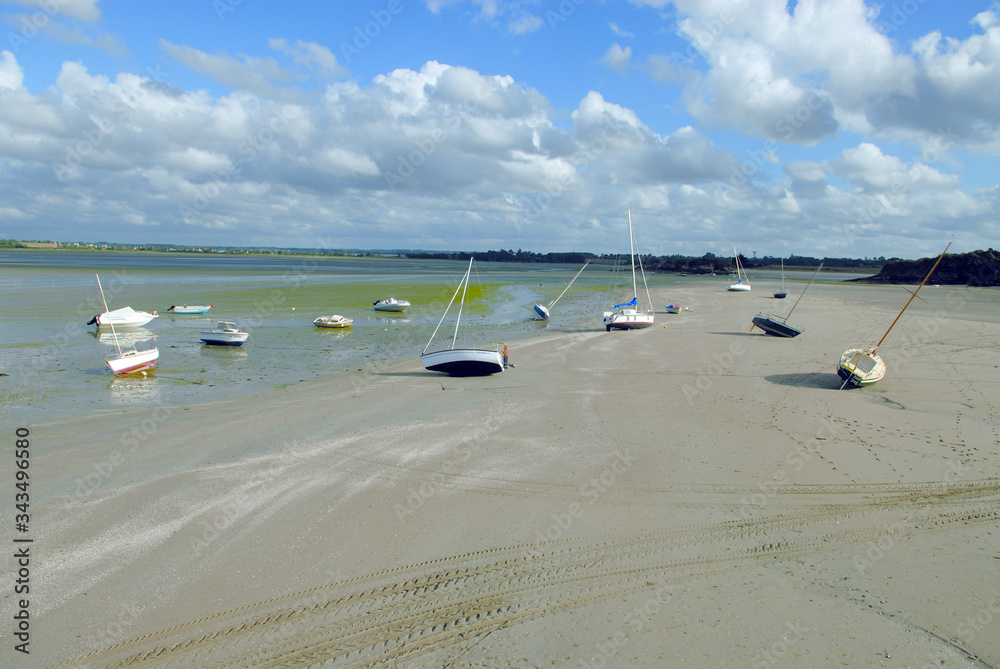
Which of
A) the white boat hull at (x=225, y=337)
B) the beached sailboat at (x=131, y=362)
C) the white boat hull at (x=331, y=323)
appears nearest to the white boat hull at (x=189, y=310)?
the white boat hull at (x=331, y=323)

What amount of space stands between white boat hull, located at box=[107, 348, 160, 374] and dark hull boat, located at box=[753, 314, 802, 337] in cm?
3095

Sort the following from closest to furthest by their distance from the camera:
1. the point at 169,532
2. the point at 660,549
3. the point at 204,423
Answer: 1. the point at 660,549
2. the point at 169,532
3. the point at 204,423

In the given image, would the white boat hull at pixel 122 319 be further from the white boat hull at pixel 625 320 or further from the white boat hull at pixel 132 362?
the white boat hull at pixel 625 320

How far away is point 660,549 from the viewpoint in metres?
8.45

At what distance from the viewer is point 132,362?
22500 millimetres

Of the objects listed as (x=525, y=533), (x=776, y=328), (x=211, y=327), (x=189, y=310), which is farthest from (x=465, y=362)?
(x=189, y=310)

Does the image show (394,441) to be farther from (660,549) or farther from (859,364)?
(859,364)

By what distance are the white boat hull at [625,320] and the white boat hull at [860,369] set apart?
15.8 m

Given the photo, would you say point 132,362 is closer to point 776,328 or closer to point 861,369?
point 861,369

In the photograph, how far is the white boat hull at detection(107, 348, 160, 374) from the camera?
21938mm

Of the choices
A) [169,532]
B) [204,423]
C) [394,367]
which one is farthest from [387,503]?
[394,367]

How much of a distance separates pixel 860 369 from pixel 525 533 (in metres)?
15.5

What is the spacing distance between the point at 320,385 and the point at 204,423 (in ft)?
18.0

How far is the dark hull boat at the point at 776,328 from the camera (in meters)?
29.5
